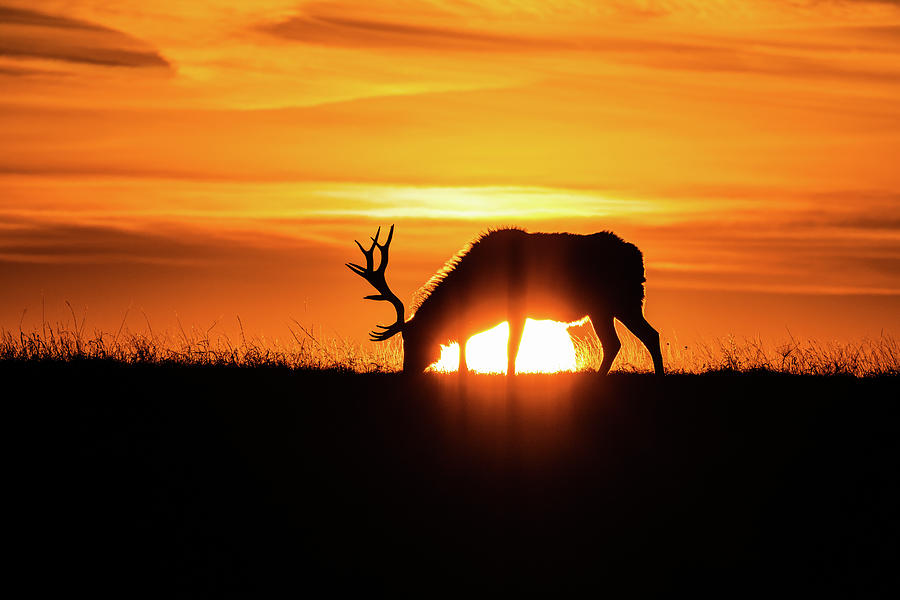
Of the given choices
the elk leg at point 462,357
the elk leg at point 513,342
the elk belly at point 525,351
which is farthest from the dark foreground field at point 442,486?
the elk belly at point 525,351

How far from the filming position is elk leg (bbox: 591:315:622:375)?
1644 cm

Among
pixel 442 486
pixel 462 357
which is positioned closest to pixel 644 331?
pixel 462 357

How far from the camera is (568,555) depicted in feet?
30.9

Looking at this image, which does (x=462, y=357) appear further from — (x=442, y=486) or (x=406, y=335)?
(x=442, y=486)

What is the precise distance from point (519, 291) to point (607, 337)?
1500 millimetres

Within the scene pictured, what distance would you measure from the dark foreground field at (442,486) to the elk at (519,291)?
1.88 meters

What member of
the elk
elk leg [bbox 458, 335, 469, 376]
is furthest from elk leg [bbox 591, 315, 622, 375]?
elk leg [bbox 458, 335, 469, 376]

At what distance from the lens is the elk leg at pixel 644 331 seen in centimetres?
1673

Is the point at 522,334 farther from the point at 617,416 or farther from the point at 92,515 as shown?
the point at 92,515

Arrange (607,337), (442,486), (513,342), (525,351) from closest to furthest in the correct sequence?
(442,486)
(513,342)
(607,337)
(525,351)

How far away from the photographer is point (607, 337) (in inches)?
659

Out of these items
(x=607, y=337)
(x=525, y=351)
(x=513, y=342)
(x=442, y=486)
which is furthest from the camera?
(x=525, y=351)

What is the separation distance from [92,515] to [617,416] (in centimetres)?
586

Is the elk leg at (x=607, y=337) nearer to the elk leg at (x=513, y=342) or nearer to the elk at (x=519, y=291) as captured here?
the elk at (x=519, y=291)
